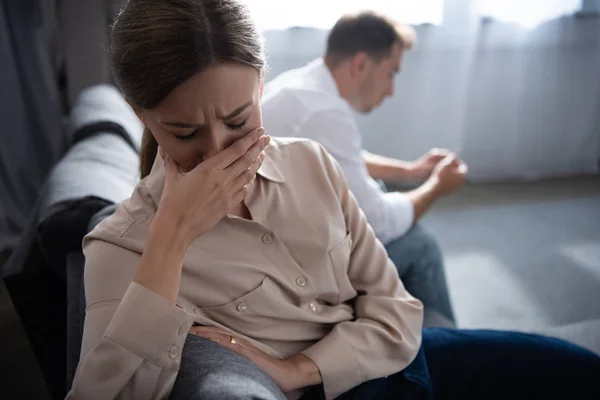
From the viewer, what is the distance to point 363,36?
1761mm

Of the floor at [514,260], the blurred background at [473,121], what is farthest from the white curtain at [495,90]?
the floor at [514,260]

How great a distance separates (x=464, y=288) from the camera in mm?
2184

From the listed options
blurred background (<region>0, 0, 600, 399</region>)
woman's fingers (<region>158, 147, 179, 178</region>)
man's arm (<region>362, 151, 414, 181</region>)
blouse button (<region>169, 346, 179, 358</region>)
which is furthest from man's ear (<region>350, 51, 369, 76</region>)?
blouse button (<region>169, 346, 179, 358</region>)

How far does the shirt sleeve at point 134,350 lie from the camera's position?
72cm

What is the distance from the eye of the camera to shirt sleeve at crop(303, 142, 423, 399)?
921mm

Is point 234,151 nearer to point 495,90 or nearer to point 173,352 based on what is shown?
point 173,352

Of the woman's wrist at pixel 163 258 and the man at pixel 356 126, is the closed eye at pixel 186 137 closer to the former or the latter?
the woman's wrist at pixel 163 258

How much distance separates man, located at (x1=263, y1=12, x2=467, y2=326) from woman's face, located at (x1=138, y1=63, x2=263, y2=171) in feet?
2.21

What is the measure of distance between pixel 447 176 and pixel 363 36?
518 mm

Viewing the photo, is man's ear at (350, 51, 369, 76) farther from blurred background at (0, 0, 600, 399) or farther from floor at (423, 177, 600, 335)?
floor at (423, 177, 600, 335)

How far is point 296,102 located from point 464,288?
1.08 metres

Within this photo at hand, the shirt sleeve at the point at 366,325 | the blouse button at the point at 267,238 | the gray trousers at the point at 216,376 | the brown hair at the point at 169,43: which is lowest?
the shirt sleeve at the point at 366,325

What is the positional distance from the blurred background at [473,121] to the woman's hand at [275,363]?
3.84ft

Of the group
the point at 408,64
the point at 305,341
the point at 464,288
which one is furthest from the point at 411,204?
the point at 408,64
